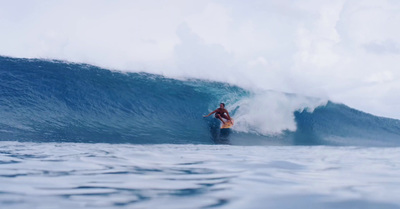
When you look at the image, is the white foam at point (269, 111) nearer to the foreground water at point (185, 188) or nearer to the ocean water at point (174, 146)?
the ocean water at point (174, 146)

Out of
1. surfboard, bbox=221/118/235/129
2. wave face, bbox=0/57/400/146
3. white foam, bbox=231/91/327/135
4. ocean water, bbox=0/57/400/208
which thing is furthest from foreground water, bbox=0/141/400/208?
white foam, bbox=231/91/327/135

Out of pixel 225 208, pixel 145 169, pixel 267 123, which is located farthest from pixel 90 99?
pixel 225 208

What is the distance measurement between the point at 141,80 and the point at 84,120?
373cm

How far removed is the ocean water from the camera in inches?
73.5

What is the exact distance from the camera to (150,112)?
985 centimetres

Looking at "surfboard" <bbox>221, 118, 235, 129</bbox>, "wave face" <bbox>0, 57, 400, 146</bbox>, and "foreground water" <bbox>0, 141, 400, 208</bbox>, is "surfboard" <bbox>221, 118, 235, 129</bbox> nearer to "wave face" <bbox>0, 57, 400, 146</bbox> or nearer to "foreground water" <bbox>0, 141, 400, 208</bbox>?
"wave face" <bbox>0, 57, 400, 146</bbox>

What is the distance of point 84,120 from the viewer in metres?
8.23

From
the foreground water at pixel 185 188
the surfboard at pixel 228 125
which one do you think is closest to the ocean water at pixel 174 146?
the foreground water at pixel 185 188

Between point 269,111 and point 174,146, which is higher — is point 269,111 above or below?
above

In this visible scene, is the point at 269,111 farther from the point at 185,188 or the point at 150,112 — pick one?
the point at 185,188

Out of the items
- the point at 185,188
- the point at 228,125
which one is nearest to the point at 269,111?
the point at 228,125

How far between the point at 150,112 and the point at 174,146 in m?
3.60

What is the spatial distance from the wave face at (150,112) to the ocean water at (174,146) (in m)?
0.03

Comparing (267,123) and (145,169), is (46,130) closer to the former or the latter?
(145,169)
